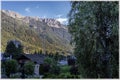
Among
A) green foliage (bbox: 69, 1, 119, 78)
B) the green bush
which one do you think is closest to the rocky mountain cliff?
the green bush

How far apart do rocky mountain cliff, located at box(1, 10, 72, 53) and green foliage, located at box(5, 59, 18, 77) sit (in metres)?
0.15

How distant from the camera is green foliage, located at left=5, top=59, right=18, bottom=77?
252 centimetres

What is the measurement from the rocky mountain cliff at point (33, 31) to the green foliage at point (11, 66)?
0.48 feet

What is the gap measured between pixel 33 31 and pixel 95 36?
717 mm

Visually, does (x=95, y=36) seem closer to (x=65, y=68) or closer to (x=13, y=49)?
(x=65, y=68)

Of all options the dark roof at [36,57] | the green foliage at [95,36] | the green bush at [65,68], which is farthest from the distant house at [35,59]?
the green foliage at [95,36]

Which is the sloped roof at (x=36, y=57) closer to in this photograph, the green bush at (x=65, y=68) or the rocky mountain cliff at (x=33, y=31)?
the rocky mountain cliff at (x=33, y=31)

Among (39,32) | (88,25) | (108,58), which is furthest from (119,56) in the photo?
(39,32)

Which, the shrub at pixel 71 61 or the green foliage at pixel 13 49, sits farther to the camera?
the shrub at pixel 71 61

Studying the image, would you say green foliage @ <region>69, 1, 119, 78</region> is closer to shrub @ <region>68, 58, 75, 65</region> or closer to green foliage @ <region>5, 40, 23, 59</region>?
shrub @ <region>68, 58, 75, 65</region>

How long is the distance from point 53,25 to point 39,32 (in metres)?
0.14

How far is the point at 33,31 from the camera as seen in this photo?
268cm

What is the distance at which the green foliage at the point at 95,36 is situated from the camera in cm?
295

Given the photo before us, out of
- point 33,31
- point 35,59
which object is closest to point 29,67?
point 35,59
